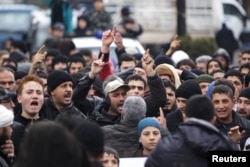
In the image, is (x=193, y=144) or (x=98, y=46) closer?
(x=193, y=144)

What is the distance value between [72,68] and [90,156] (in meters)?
9.75

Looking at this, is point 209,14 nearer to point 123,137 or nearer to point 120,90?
point 120,90

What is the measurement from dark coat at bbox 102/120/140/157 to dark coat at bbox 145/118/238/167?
9.57 ft

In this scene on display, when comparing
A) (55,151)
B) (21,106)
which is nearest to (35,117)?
(21,106)

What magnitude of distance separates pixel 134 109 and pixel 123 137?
1.00 feet

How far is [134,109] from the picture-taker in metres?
13.1

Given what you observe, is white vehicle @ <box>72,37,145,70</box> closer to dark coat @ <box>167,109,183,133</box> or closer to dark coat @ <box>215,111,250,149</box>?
dark coat @ <box>167,109,183,133</box>

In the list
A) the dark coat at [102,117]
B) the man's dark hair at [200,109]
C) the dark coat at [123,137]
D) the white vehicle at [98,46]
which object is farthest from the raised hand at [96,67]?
the white vehicle at [98,46]

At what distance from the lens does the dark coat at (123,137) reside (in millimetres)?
12891

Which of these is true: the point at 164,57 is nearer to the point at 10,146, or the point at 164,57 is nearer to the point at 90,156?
the point at 10,146

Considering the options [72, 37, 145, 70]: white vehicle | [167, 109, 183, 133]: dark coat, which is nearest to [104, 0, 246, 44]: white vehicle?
[72, 37, 145, 70]: white vehicle

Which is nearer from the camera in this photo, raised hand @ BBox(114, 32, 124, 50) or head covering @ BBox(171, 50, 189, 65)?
raised hand @ BBox(114, 32, 124, 50)

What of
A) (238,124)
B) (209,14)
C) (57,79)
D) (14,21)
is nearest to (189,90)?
(238,124)

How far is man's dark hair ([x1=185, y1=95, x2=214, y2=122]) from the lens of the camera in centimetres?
993
